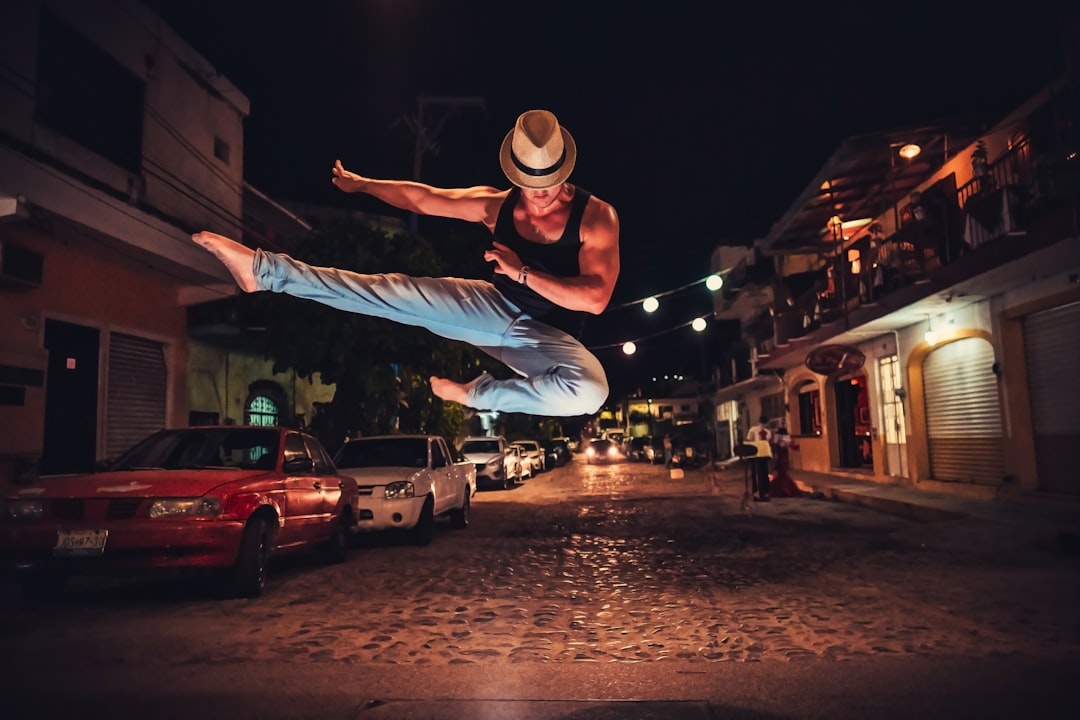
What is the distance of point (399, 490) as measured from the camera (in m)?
11.5

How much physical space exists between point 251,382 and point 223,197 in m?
4.51

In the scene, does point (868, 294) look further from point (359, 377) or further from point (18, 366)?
point (18, 366)

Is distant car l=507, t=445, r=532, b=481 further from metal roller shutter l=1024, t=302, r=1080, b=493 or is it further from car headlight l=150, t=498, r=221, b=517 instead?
car headlight l=150, t=498, r=221, b=517

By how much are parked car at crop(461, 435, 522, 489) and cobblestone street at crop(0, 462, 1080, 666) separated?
1124cm

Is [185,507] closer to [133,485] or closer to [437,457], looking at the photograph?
[133,485]

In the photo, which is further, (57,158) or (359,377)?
(57,158)

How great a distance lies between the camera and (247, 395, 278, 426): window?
1958cm

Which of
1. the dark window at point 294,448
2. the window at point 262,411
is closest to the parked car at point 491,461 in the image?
the window at point 262,411

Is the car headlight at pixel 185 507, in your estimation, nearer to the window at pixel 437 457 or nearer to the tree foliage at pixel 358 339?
the tree foliage at pixel 358 339

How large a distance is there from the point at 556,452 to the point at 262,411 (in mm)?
25177

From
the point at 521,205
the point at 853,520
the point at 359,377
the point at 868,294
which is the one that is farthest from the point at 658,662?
the point at 868,294

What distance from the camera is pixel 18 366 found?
437 inches

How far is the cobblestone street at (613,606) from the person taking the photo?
229 inches

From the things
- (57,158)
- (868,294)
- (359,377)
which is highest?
(57,158)
